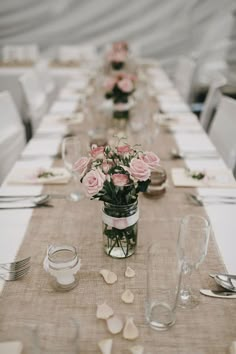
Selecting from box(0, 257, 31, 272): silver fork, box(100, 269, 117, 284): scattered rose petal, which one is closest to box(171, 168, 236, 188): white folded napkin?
box(100, 269, 117, 284): scattered rose petal

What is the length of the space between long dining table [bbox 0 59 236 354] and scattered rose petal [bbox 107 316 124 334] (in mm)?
14

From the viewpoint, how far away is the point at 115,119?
2.51 m

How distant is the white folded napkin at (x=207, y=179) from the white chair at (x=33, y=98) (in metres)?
1.80

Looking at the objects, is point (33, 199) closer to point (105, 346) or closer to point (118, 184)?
point (118, 184)

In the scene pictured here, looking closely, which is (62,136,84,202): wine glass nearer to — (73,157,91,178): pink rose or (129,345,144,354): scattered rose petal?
(73,157,91,178): pink rose

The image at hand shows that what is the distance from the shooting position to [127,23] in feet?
19.2

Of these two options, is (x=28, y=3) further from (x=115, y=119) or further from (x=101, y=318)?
(x=101, y=318)

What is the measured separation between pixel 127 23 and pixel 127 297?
218 inches

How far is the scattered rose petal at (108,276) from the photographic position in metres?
1.07

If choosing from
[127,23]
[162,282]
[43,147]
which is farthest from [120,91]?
[127,23]

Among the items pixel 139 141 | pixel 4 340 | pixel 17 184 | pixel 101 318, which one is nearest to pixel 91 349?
pixel 101 318

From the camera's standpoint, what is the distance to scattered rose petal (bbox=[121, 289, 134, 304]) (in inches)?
39.4

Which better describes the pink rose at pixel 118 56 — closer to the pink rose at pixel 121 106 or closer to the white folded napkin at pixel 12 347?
the pink rose at pixel 121 106

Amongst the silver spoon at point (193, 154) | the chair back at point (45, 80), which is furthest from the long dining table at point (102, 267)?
the chair back at point (45, 80)
